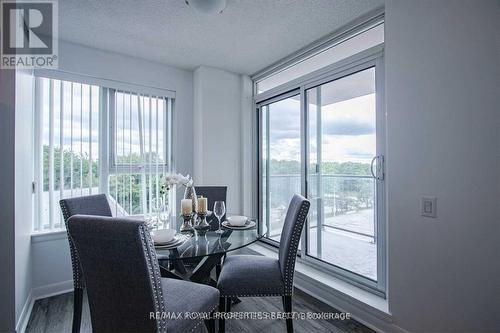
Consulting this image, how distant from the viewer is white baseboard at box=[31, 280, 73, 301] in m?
2.30

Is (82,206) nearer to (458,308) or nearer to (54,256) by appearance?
(54,256)

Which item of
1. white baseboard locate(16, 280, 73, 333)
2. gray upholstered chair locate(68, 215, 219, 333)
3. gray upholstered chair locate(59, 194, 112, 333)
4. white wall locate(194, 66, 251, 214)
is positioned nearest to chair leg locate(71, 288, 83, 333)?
gray upholstered chair locate(59, 194, 112, 333)

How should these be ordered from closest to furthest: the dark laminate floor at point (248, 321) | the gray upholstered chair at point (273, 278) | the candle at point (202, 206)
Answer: the gray upholstered chair at point (273, 278)
the dark laminate floor at point (248, 321)
the candle at point (202, 206)

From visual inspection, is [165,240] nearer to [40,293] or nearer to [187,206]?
[187,206]

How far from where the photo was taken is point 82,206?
1888mm

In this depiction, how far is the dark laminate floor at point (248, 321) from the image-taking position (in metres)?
1.88

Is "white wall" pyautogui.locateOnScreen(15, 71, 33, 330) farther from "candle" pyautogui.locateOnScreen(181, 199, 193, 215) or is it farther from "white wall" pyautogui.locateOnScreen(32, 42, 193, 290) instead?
"candle" pyautogui.locateOnScreen(181, 199, 193, 215)

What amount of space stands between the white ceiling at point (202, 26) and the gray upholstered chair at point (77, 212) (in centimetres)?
156

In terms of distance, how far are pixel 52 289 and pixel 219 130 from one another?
2.45 m

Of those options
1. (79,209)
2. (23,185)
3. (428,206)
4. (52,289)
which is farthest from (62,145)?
(428,206)

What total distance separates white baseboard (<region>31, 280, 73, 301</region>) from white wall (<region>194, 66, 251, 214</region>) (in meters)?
1.69

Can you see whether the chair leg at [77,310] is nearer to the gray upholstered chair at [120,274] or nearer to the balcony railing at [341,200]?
the gray upholstered chair at [120,274]

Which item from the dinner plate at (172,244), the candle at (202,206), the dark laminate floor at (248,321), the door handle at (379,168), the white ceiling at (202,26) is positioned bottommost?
the dark laminate floor at (248,321)

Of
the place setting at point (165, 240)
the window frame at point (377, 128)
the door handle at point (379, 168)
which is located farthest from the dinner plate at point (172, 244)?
the door handle at point (379, 168)
